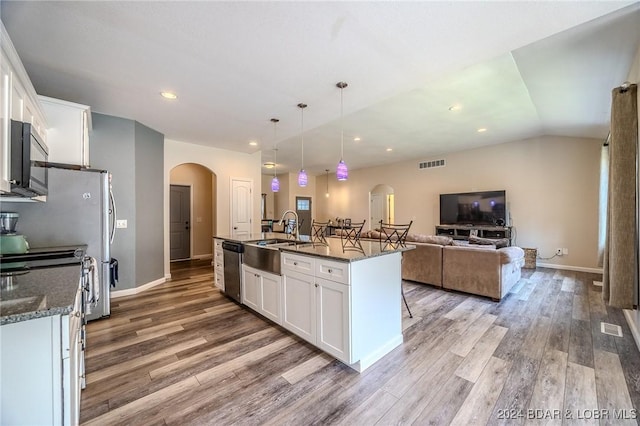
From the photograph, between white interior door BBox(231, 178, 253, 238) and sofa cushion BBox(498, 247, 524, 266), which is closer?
sofa cushion BBox(498, 247, 524, 266)

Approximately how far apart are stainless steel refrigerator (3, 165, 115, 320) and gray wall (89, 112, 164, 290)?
3.57 ft

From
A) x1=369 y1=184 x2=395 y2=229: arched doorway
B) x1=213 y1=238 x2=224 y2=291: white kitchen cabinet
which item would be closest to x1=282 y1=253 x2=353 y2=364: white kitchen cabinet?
x1=213 y1=238 x2=224 y2=291: white kitchen cabinet

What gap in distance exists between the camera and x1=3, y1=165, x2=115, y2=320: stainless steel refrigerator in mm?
2531

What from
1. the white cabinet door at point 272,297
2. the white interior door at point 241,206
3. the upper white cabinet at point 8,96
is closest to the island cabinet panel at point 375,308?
the white cabinet door at point 272,297

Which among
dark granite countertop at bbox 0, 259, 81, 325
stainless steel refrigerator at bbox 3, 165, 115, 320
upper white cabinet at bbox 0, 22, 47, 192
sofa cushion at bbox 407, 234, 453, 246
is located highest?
upper white cabinet at bbox 0, 22, 47, 192

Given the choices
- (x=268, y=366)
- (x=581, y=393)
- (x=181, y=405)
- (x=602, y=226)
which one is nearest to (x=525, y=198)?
(x=602, y=226)

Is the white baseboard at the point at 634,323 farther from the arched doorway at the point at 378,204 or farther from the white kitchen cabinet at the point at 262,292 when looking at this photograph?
the arched doorway at the point at 378,204

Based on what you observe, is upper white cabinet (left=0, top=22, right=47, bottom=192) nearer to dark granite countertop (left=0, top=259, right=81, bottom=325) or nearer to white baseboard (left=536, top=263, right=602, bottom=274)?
dark granite countertop (left=0, top=259, right=81, bottom=325)

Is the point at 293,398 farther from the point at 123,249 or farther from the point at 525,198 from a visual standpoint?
the point at 525,198

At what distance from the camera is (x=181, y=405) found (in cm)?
173

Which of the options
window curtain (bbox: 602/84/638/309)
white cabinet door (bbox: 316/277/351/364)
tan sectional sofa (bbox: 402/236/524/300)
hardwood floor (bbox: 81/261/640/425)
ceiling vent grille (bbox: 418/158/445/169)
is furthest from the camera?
ceiling vent grille (bbox: 418/158/445/169)

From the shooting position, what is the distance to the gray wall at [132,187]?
378 cm

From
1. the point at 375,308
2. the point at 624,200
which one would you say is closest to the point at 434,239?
the point at 624,200

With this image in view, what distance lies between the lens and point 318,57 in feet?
7.57
